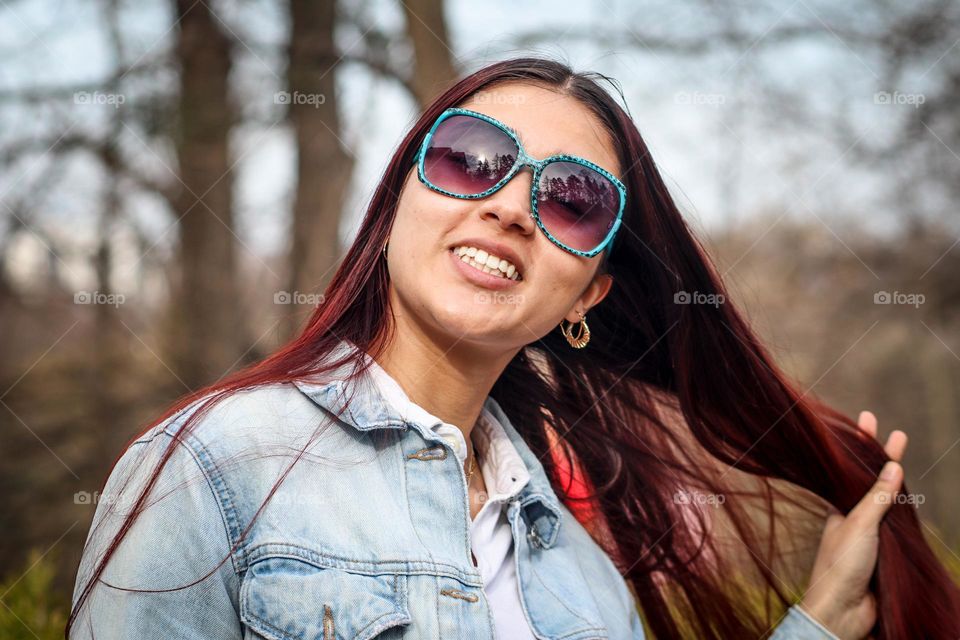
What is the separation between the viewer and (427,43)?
13.3 ft

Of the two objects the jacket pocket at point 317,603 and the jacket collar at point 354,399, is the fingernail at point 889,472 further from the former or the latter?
the jacket pocket at point 317,603

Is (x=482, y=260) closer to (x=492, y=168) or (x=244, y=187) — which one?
(x=492, y=168)

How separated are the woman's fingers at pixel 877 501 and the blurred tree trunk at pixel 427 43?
2522 mm

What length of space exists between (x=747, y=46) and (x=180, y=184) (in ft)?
12.8

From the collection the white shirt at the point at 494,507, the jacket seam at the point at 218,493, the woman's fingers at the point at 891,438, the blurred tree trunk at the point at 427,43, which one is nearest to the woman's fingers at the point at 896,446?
the woman's fingers at the point at 891,438

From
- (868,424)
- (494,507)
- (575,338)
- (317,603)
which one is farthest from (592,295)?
(317,603)

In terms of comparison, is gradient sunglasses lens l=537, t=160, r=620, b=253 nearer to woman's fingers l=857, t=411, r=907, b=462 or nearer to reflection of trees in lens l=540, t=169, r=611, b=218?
reflection of trees in lens l=540, t=169, r=611, b=218

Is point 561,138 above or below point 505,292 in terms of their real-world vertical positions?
above

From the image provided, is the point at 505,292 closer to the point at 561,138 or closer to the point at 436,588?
the point at 561,138

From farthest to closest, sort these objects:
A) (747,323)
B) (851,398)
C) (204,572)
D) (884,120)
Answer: (851,398), (884,120), (747,323), (204,572)

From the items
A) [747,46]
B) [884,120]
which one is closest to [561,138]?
[747,46]

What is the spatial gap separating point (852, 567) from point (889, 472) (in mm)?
287

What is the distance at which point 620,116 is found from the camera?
2127 millimetres

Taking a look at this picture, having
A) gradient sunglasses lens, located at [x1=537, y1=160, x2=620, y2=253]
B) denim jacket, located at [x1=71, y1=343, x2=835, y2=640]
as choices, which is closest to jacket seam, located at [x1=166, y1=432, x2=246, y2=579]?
denim jacket, located at [x1=71, y1=343, x2=835, y2=640]
